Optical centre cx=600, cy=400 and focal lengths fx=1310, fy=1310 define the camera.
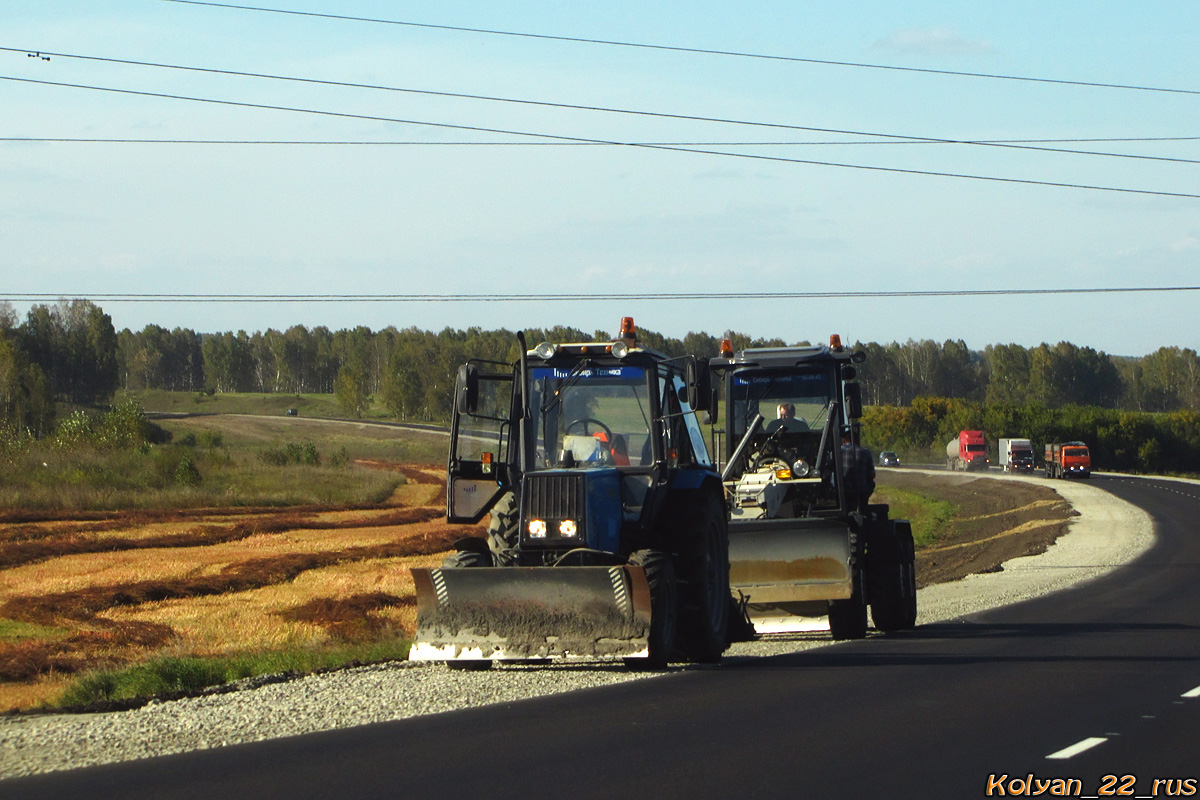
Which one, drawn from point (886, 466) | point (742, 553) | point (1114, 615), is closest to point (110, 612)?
point (742, 553)

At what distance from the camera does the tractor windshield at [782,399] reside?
16.6m

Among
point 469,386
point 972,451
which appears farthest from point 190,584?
point 972,451

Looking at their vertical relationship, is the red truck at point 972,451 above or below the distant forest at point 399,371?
below

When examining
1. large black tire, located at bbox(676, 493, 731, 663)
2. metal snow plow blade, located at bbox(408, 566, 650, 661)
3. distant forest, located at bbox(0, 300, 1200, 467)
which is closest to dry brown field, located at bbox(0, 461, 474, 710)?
metal snow plow blade, located at bbox(408, 566, 650, 661)

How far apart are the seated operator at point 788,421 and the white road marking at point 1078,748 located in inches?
326

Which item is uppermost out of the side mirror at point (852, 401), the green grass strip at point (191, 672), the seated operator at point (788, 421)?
the side mirror at point (852, 401)

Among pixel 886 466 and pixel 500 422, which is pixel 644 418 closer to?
pixel 500 422

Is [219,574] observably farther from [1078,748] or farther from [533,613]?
[1078,748]

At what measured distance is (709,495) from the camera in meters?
13.2

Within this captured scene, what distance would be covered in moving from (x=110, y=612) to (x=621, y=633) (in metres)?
15.2

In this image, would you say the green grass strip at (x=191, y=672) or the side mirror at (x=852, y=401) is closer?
the green grass strip at (x=191, y=672)

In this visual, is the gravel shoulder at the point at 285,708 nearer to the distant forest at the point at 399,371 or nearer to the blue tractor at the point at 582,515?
the blue tractor at the point at 582,515

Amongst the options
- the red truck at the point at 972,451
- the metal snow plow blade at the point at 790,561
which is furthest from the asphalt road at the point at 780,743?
the red truck at the point at 972,451

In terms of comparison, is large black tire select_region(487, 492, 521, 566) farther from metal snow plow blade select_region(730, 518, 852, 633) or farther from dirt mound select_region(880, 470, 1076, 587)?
dirt mound select_region(880, 470, 1076, 587)
